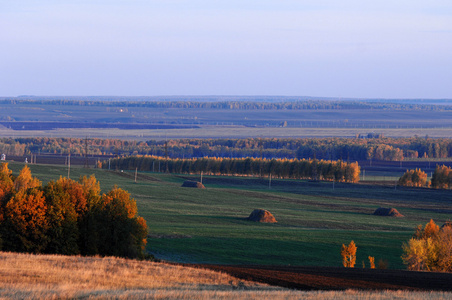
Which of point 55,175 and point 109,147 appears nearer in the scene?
point 55,175

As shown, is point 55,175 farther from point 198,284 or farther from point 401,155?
point 401,155

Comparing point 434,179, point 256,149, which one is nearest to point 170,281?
point 434,179

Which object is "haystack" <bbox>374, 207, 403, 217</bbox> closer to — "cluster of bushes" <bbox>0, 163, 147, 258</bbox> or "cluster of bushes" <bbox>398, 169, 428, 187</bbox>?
"cluster of bushes" <bbox>398, 169, 428, 187</bbox>

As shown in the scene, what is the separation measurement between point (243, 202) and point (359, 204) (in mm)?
13829

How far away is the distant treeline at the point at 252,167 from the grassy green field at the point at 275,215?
9.78m

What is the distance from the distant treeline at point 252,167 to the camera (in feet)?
362

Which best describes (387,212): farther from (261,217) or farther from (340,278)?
(340,278)

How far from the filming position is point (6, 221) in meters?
34.6

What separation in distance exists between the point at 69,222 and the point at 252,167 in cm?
8331

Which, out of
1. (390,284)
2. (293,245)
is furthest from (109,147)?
(390,284)

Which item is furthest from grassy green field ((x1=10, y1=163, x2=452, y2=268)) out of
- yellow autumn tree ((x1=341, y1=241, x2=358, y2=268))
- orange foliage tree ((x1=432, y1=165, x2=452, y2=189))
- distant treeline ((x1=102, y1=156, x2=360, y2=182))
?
distant treeline ((x1=102, y1=156, x2=360, y2=182))

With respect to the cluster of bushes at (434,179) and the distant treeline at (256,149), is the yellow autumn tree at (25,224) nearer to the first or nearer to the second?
the cluster of bushes at (434,179)

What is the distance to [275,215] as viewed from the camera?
62.5 m

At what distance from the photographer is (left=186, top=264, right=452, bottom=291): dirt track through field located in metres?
26.0
